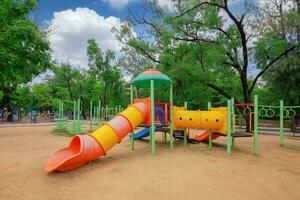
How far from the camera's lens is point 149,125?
976 centimetres

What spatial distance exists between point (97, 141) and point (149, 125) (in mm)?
2160

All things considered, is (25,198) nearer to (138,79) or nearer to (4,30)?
(138,79)

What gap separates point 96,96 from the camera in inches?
1804

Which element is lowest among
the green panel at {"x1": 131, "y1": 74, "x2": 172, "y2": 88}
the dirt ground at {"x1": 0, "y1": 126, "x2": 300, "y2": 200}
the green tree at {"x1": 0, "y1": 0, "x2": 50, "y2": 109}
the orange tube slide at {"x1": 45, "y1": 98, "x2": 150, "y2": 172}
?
the dirt ground at {"x1": 0, "y1": 126, "x2": 300, "y2": 200}

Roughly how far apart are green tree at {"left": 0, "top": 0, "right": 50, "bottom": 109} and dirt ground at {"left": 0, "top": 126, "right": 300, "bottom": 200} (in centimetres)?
773

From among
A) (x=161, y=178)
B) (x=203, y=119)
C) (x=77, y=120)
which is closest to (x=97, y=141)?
(x=161, y=178)

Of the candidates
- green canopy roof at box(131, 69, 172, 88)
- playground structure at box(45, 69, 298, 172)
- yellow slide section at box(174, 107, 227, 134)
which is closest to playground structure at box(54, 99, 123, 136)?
green canopy roof at box(131, 69, 172, 88)

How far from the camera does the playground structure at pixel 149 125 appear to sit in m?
7.79

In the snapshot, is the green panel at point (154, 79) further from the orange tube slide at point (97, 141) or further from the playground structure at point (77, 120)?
the playground structure at point (77, 120)

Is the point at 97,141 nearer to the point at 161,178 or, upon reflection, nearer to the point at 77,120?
the point at 161,178

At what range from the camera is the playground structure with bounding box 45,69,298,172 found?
779 centimetres

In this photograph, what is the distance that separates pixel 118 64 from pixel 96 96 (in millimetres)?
8201

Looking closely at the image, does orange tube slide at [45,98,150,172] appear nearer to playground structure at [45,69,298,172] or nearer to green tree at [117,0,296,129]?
playground structure at [45,69,298,172]

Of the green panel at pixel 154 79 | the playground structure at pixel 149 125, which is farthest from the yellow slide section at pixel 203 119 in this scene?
the green panel at pixel 154 79
